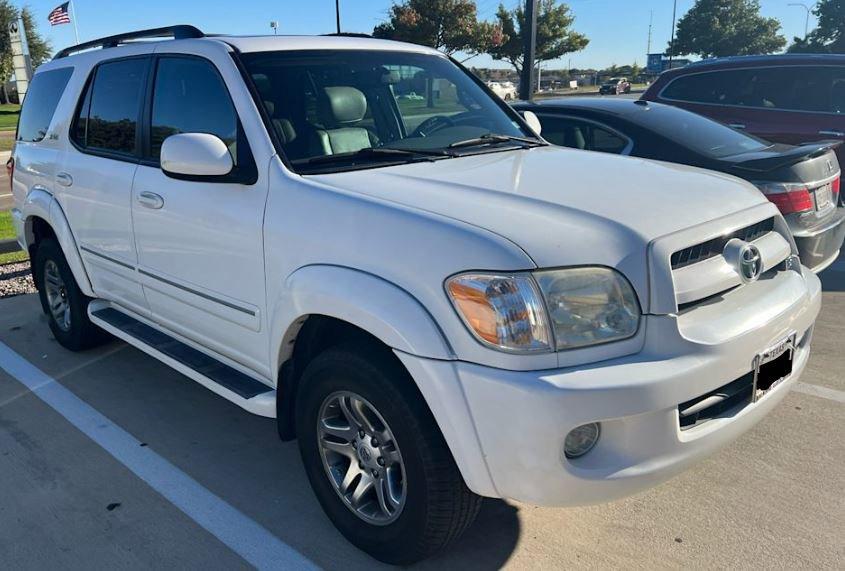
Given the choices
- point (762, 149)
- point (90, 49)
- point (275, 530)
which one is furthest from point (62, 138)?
point (762, 149)

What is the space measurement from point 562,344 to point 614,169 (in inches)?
49.0

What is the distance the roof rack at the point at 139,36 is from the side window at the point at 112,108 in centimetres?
20

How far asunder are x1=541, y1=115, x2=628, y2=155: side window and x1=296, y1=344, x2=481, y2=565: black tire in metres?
3.52

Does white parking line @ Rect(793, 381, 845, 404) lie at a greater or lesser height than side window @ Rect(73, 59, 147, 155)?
lesser

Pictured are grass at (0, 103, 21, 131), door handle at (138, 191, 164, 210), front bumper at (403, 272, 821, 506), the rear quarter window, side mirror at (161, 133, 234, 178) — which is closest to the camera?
front bumper at (403, 272, 821, 506)

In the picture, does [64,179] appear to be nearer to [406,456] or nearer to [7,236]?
[406,456]

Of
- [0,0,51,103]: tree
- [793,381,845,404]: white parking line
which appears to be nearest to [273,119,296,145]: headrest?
[793,381,845,404]: white parking line

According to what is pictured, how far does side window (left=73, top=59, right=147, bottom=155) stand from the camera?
389cm

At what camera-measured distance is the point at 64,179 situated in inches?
173

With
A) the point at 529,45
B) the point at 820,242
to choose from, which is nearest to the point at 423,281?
the point at 820,242

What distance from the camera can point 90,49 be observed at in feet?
15.0

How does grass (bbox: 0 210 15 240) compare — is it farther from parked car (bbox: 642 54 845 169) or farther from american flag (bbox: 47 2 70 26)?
american flag (bbox: 47 2 70 26)

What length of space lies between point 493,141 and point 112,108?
2.24 metres

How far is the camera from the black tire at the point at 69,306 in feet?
15.4
